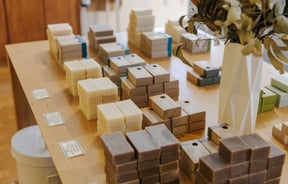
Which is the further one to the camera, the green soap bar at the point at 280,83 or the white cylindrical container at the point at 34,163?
the white cylindrical container at the point at 34,163

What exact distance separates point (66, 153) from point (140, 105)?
17.9 inches

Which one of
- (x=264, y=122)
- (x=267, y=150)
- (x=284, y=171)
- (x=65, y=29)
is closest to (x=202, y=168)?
(x=267, y=150)

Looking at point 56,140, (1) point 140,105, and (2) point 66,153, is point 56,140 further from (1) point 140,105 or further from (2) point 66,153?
(1) point 140,105

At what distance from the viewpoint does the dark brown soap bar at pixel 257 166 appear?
3.92ft

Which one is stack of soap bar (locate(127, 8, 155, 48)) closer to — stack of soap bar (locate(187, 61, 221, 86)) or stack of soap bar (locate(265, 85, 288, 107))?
stack of soap bar (locate(187, 61, 221, 86))

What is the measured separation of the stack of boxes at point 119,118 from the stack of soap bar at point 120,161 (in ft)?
0.77

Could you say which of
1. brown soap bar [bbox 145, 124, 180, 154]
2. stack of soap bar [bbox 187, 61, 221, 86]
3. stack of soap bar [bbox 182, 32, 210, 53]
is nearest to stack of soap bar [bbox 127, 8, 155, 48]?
stack of soap bar [bbox 182, 32, 210, 53]

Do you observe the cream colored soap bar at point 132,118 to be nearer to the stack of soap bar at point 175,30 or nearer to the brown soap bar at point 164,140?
the brown soap bar at point 164,140

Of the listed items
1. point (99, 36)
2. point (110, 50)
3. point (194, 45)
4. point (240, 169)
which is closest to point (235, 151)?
point (240, 169)

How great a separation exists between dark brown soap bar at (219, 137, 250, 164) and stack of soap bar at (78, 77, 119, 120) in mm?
672

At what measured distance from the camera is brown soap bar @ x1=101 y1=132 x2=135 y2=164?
121cm

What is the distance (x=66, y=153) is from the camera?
1511mm

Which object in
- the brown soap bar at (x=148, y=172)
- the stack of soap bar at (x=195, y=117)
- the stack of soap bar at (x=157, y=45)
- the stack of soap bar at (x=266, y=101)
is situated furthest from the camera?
the stack of soap bar at (x=157, y=45)

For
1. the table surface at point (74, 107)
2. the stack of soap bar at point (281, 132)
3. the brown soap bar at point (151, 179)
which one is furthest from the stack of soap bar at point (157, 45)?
the brown soap bar at point (151, 179)
